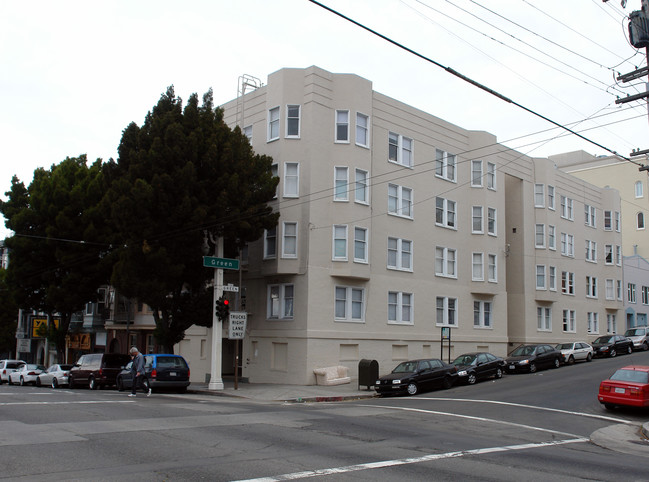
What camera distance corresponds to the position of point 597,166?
6794 cm

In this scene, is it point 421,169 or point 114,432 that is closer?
point 114,432

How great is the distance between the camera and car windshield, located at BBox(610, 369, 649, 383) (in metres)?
19.4

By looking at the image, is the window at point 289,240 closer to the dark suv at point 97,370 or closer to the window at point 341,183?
the window at point 341,183

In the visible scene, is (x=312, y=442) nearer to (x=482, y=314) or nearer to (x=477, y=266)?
(x=477, y=266)

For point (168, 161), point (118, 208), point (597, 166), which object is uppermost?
point (597, 166)

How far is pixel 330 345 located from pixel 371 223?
657 centimetres

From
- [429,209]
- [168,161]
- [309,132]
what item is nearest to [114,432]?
[168,161]

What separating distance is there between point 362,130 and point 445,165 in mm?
7538

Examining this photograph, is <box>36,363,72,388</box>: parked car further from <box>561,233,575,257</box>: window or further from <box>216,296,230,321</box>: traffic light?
<box>561,233,575,257</box>: window

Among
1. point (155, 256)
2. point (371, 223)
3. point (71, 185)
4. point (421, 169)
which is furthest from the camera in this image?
point (71, 185)

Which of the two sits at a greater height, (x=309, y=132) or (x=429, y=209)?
(x=309, y=132)

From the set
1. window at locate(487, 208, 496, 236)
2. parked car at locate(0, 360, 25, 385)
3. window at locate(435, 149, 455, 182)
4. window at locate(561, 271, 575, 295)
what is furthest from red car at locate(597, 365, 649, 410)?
parked car at locate(0, 360, 25, 385)

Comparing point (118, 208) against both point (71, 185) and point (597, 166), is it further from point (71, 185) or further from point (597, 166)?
point (597, 166)

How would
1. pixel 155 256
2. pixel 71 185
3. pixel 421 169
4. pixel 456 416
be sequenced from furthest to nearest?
pixel 71 185, pixel 421 169, pixel 155 256, pixel 456 416
